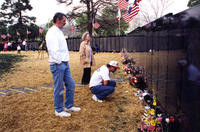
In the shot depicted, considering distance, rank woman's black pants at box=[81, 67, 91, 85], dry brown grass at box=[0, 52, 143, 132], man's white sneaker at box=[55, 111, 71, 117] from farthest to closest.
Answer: woman's black pants at box=[81, 67, 91, 85] < man's white sneaker at box=[55, 111, 71, 117] < dry brown grass at box=[0, 52, 143, 132]

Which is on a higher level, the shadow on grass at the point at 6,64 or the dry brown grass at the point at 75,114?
the shadow on grass at the point at 6,64

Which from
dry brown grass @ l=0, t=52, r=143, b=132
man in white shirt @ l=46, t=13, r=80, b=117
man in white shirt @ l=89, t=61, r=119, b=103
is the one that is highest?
man in white shirt @ l=46, t=13, r=80, b=117

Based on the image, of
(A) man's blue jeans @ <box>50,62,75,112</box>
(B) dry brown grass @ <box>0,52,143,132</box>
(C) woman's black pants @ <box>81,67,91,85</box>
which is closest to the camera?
(B) dry brown grass @ <box>0,52,143,132</box>

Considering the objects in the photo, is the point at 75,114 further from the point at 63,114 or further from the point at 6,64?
the point at 6,64

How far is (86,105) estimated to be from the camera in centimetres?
437

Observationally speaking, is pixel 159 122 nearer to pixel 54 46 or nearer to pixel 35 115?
pixel 54 46

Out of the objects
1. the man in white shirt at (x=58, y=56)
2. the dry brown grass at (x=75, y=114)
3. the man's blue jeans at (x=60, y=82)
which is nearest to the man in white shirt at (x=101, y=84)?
the dry brown grass at (x=75, y=114)

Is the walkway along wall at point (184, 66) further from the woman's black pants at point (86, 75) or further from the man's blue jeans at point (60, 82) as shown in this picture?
the woman's black pants at point (86, 75)

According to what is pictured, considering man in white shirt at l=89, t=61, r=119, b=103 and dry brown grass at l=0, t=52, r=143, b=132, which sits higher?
man in white shirt at l=89, t=61, r=119, b=103

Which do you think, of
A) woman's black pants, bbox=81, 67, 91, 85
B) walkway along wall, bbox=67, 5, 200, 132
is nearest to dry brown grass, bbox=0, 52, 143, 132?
woman's black pants, bbox=81, 67, 91, 85

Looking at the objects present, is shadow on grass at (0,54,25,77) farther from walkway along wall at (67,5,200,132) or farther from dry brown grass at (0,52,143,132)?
walkway along wall at (67,5,200,132)

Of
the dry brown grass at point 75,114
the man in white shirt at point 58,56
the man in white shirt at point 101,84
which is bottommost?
the dry brown grass at point 75,114

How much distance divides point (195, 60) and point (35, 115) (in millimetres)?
3346

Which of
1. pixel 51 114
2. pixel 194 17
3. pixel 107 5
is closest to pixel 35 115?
pixel 51 114
